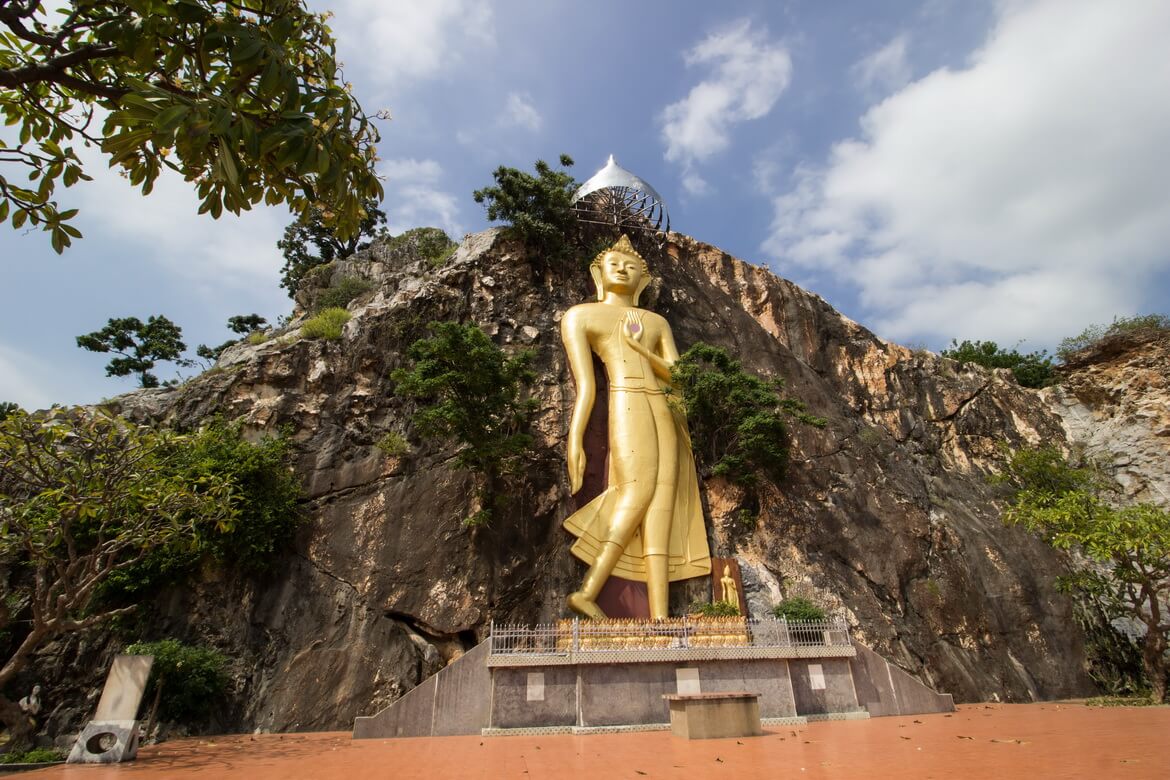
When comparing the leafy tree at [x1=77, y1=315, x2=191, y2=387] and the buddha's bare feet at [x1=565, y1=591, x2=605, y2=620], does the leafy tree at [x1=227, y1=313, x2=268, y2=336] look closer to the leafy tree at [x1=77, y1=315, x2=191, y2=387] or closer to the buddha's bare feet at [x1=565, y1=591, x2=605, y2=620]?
the leafy tree at [x1=77, y1=315, x2=191, y2=387]

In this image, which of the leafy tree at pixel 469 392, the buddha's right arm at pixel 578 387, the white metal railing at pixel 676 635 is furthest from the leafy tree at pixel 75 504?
the buddha's right arm at pixel 578 387

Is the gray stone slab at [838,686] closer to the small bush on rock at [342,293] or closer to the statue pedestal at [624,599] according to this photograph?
the statue pedestal at [624,599]

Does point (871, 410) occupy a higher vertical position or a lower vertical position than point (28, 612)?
higher

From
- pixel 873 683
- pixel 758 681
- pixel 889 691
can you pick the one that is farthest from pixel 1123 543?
pixel 758 681

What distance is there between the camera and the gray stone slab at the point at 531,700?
8000mm

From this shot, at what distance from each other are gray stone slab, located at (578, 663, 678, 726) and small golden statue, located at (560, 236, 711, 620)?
208cm

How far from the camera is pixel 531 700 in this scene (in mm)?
8125

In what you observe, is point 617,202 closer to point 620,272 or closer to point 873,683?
point 620,272

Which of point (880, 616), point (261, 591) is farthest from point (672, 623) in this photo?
point (261, 591)

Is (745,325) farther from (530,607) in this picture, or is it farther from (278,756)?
(278,756)

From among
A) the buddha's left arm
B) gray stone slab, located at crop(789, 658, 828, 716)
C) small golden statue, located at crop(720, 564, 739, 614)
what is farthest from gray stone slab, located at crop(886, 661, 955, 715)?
the buddha's left arm

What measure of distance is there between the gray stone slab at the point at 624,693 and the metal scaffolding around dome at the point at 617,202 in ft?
37.8

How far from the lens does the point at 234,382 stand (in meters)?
13.0

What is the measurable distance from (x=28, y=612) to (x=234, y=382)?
488cm
